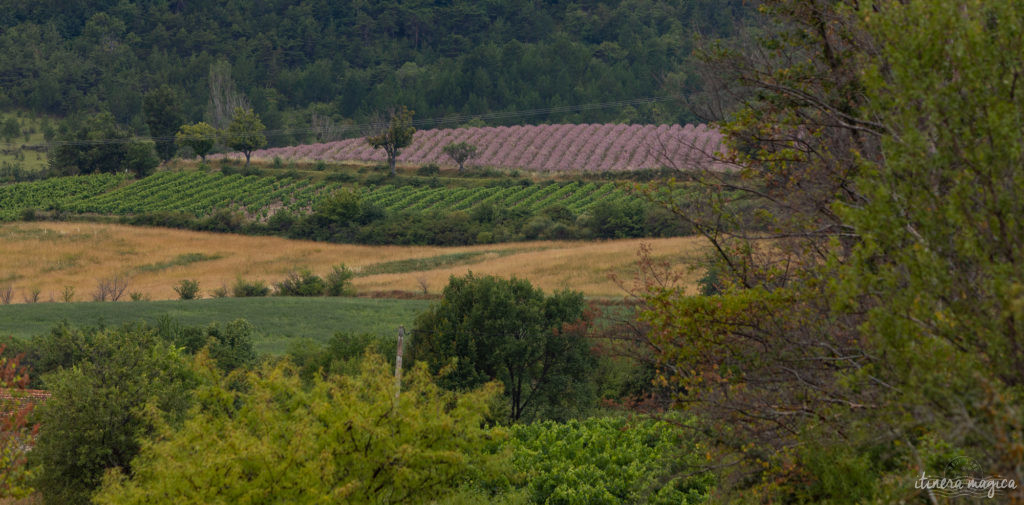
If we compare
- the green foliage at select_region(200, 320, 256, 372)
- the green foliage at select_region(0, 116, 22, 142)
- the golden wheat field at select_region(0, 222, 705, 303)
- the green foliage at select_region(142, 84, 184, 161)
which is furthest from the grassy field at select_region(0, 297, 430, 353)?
the green foliage at select_region(0, 116, 22, 142)

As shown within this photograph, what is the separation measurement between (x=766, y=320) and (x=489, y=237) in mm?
68620

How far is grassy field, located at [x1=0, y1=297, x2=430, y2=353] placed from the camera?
157 ft

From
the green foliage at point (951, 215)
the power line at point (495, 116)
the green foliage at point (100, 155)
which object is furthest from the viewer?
the power line at point (495, 116)

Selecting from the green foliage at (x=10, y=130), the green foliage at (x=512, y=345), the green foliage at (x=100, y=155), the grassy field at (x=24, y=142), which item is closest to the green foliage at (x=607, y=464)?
the green foliage at (x=512, y=345)

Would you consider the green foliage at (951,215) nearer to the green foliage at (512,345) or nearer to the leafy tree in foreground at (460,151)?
the green foliage at (512,345)

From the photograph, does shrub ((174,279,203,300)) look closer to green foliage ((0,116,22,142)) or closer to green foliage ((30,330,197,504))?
green foliage ((30,330,197,504))

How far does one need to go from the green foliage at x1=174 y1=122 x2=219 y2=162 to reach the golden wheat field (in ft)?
94.1

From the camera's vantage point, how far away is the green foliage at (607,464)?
18969mm

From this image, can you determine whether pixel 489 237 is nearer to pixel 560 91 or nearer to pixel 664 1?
pixel 560 91

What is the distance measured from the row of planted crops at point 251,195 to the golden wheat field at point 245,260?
25.5 ft

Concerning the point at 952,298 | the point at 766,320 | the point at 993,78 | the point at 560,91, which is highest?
the point at 993,78

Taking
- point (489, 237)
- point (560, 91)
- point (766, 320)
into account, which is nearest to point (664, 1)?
point (560, 91)

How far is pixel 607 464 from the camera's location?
21.6 m

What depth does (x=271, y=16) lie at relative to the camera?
200 metres
